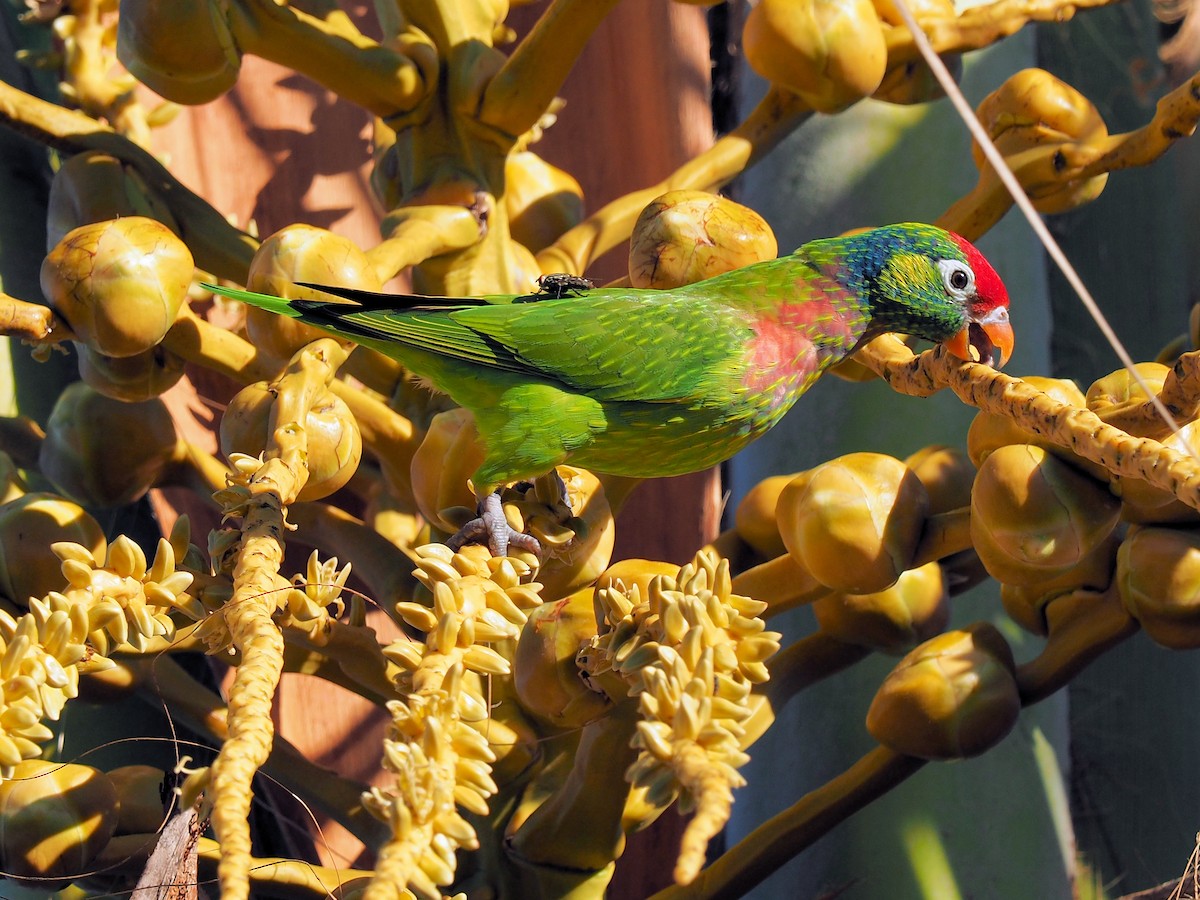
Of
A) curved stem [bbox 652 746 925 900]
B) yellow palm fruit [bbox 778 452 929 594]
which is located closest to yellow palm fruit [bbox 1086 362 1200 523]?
yellow palm fruit [bbox 778 452 929 594]

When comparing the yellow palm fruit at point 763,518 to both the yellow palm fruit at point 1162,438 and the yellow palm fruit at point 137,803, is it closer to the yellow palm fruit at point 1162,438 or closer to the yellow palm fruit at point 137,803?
the yellow palm fruit at point 1162,438

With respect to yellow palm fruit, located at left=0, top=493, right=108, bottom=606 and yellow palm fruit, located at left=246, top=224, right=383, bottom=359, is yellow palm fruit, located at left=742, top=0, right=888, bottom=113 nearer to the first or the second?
yellow palm fruit, located at left=246, top=224, right=383, bottom=359

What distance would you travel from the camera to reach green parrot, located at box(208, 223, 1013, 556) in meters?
0.95

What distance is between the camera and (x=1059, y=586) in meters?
0.91

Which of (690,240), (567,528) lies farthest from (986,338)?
(567,528)

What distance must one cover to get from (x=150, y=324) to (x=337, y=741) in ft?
1.68

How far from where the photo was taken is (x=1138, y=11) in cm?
154

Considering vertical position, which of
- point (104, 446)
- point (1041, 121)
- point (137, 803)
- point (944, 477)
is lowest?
point (137, 803)

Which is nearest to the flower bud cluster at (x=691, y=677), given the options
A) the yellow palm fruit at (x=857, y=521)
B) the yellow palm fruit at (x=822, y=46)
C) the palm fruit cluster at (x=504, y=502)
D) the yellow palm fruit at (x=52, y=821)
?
the palm fruit cluster at (x=504, y=502)

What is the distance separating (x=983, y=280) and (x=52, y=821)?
0.76 m

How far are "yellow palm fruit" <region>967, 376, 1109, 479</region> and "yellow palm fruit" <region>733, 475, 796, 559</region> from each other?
0.16 metres

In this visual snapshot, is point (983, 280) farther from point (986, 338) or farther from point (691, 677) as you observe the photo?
point (691, 677)

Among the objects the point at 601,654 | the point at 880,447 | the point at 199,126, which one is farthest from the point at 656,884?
the point at 199,126

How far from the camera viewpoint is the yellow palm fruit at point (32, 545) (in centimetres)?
83
